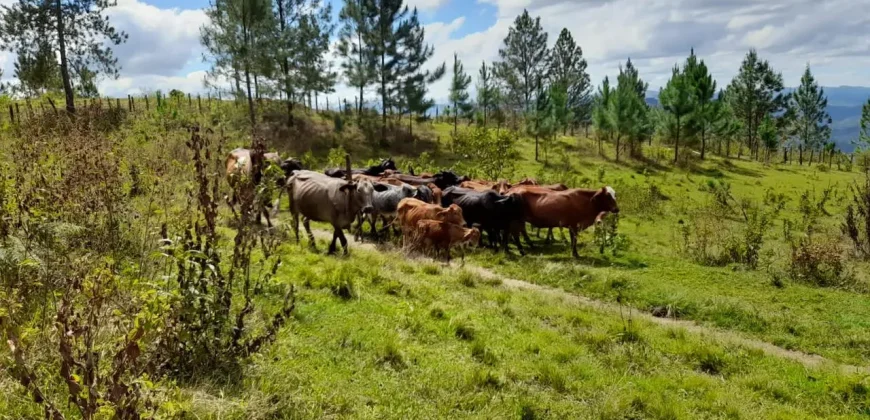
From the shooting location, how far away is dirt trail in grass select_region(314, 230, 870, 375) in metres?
8.30

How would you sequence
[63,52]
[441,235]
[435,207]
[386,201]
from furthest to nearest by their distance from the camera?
[63,52]
[386,201]
[435,207]
[441,235]

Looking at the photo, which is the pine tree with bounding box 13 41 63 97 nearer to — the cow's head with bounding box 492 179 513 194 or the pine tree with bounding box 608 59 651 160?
the cow's head with bounding box 492 179 513 194

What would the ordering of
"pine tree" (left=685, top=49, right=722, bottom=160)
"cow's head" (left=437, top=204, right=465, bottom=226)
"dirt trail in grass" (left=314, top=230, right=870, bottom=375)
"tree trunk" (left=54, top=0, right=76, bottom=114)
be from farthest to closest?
"pine tree" (left=685, top=49, right=722, bottom=160) → "tree trunk" (left=54, top=0, right=76, bottom=114) → "cow's head" (left=437, top=204, right=465, bottom=226) → "dirt trail in grass" (left=314, top=230, right=870, bottom=375)

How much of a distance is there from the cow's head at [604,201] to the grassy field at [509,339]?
117cm

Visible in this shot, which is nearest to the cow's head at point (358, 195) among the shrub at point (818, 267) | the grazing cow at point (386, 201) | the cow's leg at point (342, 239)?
the cow's leg at point (342, 239)

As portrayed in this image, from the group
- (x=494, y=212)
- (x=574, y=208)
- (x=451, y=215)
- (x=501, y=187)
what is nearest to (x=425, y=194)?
(x=494, y=212)

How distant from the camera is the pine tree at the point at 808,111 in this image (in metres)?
66.1

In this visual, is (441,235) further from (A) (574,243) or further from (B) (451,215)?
(A) (574,243)

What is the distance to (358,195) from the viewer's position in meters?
11.9

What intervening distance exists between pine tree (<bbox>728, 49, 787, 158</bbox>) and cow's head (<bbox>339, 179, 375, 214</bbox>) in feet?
187

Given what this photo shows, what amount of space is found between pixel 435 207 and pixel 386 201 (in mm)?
2326

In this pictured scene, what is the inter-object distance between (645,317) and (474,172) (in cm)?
1583

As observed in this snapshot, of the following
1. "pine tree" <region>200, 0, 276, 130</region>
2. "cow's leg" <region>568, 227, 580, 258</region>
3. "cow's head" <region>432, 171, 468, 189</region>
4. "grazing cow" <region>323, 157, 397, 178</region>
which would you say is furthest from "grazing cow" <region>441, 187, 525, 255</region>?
"pine tree" <region>200, 0, 276, 130</region>

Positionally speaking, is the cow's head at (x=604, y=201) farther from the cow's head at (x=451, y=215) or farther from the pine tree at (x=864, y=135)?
the pine tree at (x=864, y=135)
